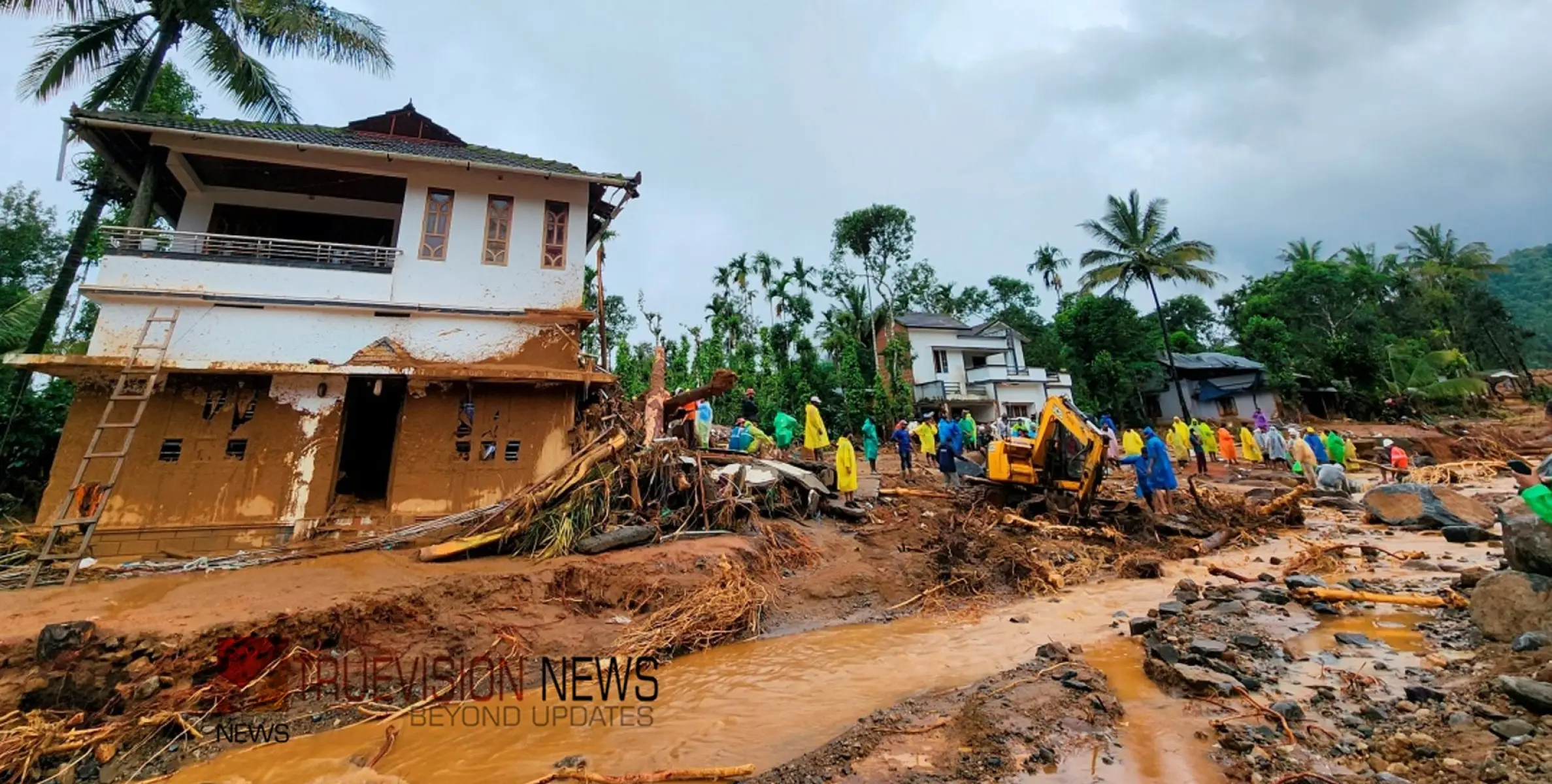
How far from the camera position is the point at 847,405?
1156 inches

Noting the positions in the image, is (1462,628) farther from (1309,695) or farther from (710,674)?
(710,674)

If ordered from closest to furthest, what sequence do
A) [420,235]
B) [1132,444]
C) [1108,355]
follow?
[420,235] < [1132,444] < [1108,355]

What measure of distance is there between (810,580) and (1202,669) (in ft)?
17.2

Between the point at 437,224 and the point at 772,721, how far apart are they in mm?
10529

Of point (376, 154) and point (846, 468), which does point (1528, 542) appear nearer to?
point (846, 468)

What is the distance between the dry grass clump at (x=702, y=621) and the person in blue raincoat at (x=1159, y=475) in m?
8.66

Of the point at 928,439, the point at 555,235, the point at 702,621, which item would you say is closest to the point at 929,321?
the point at 928,439

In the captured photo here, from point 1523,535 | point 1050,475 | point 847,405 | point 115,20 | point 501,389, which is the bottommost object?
point 1523,535

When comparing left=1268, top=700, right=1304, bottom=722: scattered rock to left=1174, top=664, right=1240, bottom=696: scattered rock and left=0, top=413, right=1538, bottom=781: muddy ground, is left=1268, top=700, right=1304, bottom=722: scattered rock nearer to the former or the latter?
left=1174, top=664, right=1240, bottom=696: scattered rock

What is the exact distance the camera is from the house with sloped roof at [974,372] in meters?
34.0

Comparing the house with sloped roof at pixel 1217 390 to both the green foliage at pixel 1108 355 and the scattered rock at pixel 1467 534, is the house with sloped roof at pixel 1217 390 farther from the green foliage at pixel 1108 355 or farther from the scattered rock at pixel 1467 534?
the scattered rock at pixel 1467 534

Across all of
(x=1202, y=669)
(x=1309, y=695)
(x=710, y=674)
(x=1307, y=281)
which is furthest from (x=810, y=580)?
(x=1307, y=281)

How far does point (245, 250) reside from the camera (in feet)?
34.2

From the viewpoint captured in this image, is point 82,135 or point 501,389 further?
point 501,389
